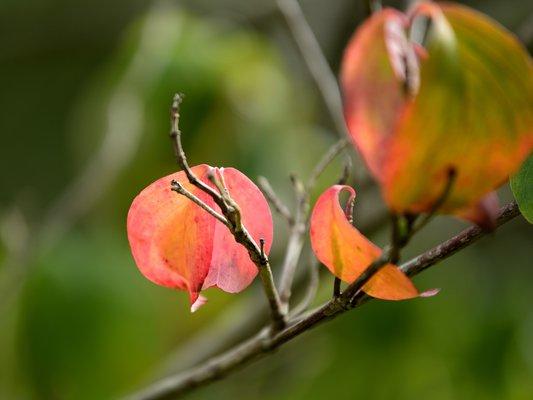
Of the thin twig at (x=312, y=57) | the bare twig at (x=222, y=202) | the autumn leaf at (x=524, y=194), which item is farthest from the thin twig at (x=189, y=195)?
the thin twig at (x=312, y=57)

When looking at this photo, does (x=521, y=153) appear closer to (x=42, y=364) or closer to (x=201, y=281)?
(x=201, y=281)

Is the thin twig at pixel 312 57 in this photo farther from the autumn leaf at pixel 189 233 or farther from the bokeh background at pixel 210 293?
the autumn leaf at pixel 189 233

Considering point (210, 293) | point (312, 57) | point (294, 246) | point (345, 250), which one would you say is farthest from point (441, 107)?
point (210, 293)

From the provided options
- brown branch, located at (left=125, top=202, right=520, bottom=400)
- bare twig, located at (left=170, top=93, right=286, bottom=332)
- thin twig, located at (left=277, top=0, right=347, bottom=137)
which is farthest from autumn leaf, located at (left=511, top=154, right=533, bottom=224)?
thin twig, located at (left=277, top=0, right=347, bottom=137)

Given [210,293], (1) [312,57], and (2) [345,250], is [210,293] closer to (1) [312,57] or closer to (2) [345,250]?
(1) [312,57]

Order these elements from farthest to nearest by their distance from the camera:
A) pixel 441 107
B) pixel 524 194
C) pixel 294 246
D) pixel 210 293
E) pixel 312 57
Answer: pixel 210 293 < pixel 312 57 < pixel 294 246 < pixel 524 194 < pixel 441 107

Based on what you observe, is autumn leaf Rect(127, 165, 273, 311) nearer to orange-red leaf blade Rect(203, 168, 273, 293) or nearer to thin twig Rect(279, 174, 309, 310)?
orange-red leaf blade Rect(203, 168, 273, 293)

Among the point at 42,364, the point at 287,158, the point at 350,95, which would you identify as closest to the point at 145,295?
the point at 42,364
